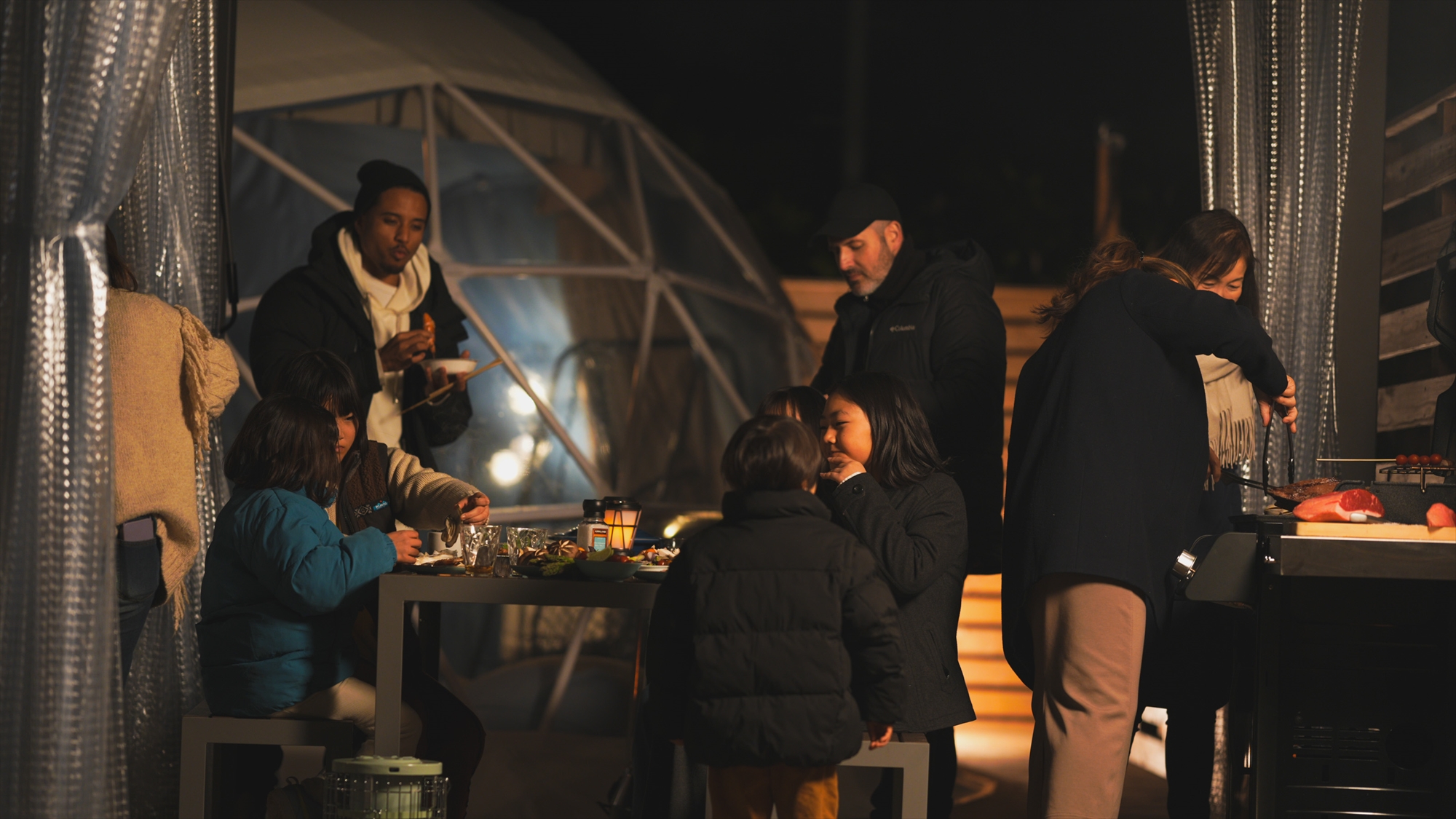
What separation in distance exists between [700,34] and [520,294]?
910 centimetres

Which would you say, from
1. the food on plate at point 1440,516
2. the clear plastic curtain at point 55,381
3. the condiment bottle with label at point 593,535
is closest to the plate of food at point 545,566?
the condiment bottle with label at point 593,535

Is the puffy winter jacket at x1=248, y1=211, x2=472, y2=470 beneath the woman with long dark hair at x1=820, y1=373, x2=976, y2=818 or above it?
above

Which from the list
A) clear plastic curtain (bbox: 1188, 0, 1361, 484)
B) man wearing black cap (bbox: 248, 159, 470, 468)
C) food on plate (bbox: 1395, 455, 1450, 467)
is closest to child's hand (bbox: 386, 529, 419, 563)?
man wearing black cap (bbox: 248, 159, 470, 468)

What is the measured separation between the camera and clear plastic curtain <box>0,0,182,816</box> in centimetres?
240

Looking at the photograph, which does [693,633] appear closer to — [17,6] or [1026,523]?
[1026,523]

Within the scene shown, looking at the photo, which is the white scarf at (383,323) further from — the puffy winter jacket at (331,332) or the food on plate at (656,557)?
the food on plate at (656,557)

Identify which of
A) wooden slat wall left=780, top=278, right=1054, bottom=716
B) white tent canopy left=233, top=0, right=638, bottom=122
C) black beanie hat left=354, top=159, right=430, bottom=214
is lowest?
wooden slat wall left=780, top=278, right=1054, bottom=716

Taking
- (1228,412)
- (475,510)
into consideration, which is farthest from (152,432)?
(1228,412)

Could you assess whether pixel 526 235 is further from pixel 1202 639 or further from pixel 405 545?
pixel 1202 639

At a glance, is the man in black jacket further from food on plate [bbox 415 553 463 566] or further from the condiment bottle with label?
food on plate [bbox 415 553 463 566]

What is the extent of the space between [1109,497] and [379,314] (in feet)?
7.93

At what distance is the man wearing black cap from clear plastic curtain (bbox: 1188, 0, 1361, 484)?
242cm

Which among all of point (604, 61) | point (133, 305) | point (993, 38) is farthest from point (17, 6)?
point (993, 38)

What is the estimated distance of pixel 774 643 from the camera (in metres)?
2.50
